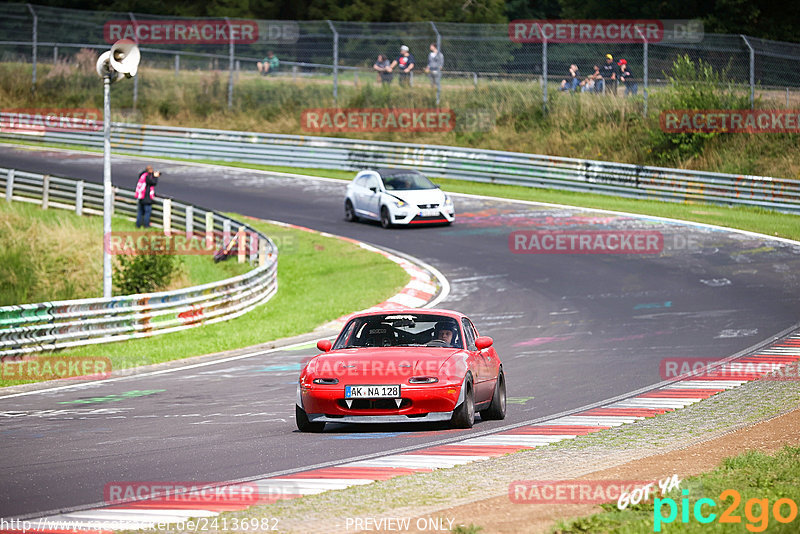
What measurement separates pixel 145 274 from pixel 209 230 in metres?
4.68

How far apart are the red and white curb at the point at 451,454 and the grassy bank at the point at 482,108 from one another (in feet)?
67.5

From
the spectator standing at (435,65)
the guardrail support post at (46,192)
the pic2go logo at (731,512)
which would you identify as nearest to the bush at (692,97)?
the spectator standing at (435,65)

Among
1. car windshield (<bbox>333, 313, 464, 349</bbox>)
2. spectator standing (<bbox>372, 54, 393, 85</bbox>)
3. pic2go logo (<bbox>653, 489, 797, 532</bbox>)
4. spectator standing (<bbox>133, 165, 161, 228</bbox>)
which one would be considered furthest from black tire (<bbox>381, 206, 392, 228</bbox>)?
pic2go logo (<bbox>653, 489, 797, 532</bbox>)

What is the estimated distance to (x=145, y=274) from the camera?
23797 millimetres

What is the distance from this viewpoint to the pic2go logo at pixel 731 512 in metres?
6.41

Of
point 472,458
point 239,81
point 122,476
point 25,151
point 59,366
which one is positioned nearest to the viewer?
point 122,476

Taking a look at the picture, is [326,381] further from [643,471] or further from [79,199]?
[79,199]

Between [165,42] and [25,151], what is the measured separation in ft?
29.4

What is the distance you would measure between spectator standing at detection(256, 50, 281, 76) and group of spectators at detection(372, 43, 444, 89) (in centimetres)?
461

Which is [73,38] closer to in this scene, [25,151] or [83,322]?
[25,151]

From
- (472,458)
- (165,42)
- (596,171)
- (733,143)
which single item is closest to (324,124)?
(165,42)

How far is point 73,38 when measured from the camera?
4847 centimetres

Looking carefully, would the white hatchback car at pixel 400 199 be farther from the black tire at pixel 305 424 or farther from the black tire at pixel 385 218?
the black tire at pixel 305 424

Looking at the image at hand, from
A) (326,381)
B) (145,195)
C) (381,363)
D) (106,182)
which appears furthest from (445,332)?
(145,195)
